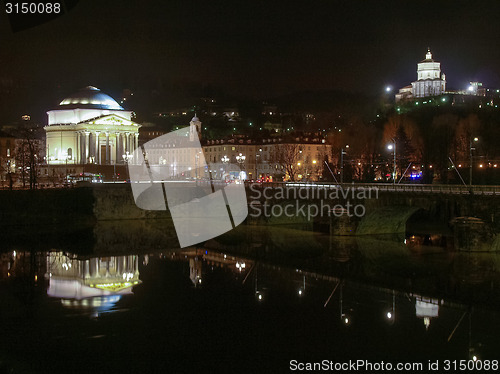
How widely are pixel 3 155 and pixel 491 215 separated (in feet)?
279

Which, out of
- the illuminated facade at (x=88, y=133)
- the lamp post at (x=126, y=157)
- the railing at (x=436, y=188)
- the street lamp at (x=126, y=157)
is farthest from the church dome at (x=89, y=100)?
the railing at (x=436, y=188)

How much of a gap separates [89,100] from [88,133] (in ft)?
31.1

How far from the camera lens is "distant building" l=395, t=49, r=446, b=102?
162m

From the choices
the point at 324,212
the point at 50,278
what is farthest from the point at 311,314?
the point at 324,212

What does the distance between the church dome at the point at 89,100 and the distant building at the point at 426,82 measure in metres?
82.4

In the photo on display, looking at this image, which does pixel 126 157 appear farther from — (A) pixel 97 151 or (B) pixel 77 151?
(B) pixel 77 151

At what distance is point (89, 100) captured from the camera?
105562mm

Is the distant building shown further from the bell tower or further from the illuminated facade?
the illuminated facade

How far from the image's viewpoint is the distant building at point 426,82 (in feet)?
530

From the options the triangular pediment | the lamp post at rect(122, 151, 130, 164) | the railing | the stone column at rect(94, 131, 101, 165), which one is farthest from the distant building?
the railing

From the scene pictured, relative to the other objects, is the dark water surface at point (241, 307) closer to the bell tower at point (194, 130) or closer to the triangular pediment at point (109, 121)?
the triangular pediment at point (109, 121)

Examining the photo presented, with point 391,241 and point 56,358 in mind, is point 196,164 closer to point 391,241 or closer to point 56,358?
point 391,241

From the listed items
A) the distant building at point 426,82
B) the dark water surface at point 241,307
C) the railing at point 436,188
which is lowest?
the dark water surface at point 241,307

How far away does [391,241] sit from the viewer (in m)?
43.9
